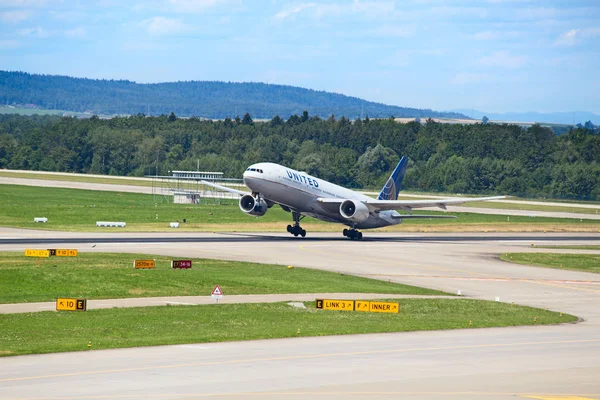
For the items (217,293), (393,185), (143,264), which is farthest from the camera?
(393,185)

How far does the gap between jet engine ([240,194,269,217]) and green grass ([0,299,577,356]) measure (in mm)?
32928

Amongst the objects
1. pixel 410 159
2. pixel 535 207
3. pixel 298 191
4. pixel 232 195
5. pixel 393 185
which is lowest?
pixel 232 195

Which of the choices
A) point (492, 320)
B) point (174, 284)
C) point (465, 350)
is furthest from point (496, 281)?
point (465, 350)

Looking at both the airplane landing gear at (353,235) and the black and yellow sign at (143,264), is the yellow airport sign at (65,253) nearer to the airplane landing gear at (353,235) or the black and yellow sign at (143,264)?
the black and yellow sign at (143,264)

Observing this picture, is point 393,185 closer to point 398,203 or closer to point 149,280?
point 398,203

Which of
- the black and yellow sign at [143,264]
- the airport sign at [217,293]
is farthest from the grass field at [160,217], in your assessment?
the airport sign at [217,293]

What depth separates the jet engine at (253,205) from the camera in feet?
244

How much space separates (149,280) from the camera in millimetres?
45250

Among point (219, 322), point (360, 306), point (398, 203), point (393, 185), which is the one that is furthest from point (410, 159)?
point (219, 322)

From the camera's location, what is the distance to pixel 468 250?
7131cm

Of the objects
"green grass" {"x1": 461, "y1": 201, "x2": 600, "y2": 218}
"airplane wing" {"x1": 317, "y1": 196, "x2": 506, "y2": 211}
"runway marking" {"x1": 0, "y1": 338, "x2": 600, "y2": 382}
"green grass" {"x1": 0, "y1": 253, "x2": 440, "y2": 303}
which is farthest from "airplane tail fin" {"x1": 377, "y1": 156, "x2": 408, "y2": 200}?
"runway marking" {"x1": 0, "y1": 338, "x2": 600, "y2": 382}

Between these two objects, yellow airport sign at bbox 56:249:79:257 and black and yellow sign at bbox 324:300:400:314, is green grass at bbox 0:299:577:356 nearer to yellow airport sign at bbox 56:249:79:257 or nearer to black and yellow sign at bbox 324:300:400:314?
black and yellow sign at bbox 324:300:400:314

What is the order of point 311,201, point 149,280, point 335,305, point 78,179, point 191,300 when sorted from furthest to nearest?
point 78,179, point 311,201, point 149,280, point 191,300, point 335,305

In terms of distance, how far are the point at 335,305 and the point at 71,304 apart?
1066 centimetres
